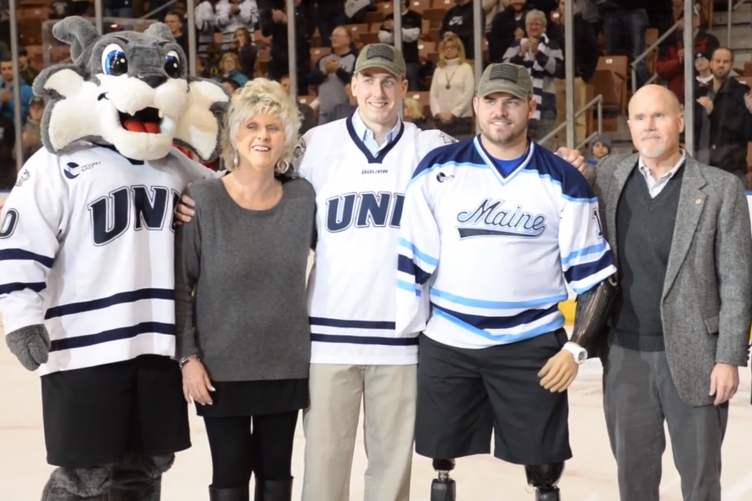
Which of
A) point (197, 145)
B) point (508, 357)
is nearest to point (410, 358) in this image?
point (508, 357)

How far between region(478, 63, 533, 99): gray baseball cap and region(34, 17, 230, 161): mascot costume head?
695mm

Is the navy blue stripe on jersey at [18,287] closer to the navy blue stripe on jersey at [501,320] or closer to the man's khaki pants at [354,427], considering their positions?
the man's khaki pants at [354,427]

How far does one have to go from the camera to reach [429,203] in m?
2.46

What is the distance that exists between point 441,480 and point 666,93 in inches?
41.3

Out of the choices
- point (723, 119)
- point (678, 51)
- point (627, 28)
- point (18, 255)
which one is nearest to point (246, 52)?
point (627, 28)

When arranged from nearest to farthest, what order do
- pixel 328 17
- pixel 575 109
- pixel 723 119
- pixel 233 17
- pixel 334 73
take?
pixel 723 119 → pixel 575 109 → pixel 334 73 → pixel 328 17 → pixel 233 17

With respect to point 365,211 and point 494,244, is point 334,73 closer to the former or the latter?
point 365,211

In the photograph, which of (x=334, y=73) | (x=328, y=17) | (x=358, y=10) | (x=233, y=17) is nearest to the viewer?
(x=334, y=73)

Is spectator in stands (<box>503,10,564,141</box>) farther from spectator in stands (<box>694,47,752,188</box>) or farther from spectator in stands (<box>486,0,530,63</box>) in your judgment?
spectator in stands (<box>694,47,752,188</box>)

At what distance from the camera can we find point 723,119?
19.4ft

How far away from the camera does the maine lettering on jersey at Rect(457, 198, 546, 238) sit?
2406 mm

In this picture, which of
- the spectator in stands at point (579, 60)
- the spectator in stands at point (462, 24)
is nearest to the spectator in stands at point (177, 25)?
the spectator in stands at point (462, 24)

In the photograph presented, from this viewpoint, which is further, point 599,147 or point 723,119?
point 599,147

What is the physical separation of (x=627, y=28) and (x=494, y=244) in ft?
14.3
